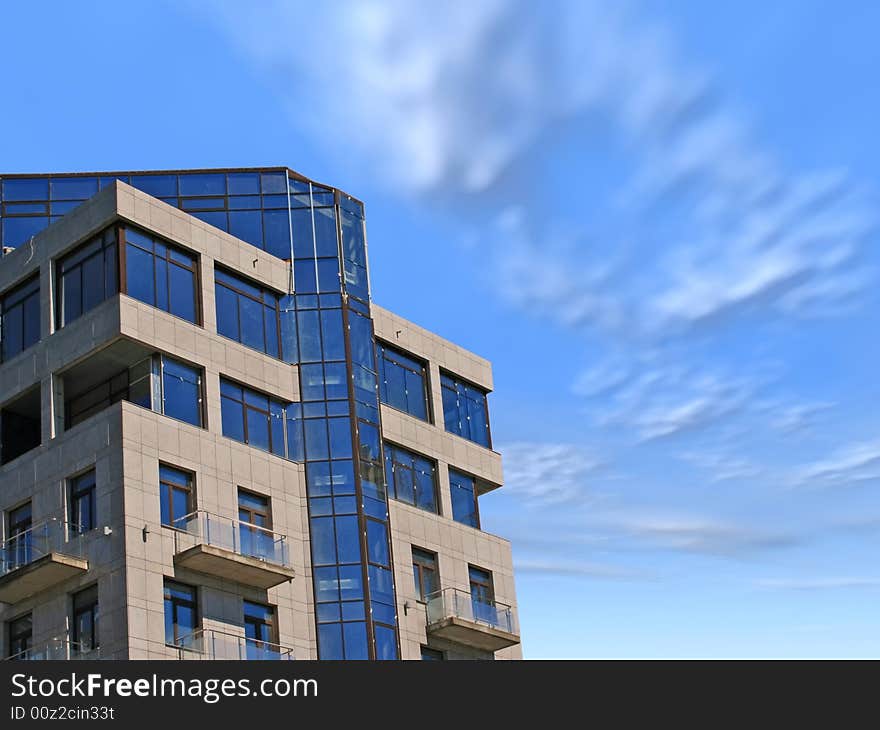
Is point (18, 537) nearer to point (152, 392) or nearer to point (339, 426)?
point (152, 392)

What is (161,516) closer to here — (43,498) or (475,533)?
(43,498)

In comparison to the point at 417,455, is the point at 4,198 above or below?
above

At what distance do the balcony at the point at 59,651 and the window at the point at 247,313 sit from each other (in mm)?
11200

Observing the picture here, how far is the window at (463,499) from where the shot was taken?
57.3m

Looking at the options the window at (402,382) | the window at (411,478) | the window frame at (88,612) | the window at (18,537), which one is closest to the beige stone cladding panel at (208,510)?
the window frame at (88,612)

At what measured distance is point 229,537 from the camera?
46594 millimetres

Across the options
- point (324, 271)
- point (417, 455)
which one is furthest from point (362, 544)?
point (324, 271)

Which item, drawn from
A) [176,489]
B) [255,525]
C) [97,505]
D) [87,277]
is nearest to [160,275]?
[87,277]

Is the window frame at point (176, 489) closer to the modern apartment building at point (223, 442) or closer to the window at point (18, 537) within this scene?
the modern apartment building at point (223, 442)

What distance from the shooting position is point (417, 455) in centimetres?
5634

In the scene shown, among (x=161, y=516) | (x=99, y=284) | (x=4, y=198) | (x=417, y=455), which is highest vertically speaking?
(x=4, y=198)
